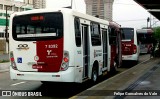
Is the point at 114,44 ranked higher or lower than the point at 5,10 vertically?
lower

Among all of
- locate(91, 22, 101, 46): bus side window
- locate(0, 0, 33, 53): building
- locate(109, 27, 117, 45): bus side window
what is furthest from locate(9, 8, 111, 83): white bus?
locate(0, 0, 33, 53): building

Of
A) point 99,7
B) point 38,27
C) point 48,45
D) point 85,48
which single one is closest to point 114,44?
point 85,48

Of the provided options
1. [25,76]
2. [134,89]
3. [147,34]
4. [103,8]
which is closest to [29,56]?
[25,76]

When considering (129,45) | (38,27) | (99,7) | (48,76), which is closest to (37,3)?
(99,7)

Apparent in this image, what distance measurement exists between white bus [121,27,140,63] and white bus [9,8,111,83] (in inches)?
475

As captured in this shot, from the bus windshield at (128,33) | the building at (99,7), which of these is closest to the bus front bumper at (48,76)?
the bus windshield at (128,33)

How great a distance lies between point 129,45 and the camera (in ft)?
78.3

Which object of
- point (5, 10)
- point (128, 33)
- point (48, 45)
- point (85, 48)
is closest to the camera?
point (48, 45)

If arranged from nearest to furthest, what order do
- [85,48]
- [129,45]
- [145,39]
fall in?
[85,48] → [129,45] → [145,39]

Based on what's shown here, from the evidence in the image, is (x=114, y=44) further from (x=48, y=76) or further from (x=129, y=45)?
(x=48, y=76)

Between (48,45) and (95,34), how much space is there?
3067mm

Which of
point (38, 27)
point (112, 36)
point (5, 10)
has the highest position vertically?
point (5, 10)

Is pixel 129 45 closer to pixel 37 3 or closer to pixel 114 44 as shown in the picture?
pixel 114 44

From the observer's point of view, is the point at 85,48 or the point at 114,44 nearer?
the point at 85,48
